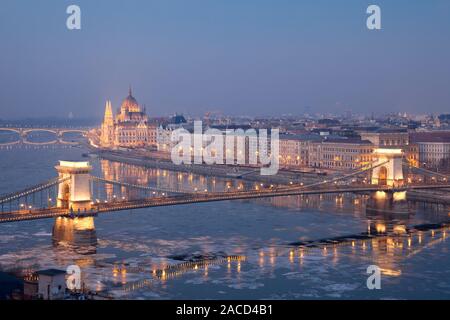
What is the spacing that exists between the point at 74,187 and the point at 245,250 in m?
4.00

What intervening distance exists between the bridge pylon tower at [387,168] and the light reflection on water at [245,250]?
962 mm

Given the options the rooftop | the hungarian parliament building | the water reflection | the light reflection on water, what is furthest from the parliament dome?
the water reflection

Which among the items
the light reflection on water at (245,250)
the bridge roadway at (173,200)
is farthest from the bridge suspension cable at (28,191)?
the light reflection on water at (245,250)

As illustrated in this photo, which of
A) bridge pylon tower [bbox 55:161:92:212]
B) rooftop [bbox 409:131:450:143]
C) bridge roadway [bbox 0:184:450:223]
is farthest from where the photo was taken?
rooftop [bbox 409:131:450:143]

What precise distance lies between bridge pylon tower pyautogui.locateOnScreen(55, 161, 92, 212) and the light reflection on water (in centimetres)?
43

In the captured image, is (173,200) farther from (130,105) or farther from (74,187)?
(130,105)

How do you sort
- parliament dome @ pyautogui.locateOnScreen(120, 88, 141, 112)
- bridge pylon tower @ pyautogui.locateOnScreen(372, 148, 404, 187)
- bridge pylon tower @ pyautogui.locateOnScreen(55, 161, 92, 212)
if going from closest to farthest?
bridge pylon tower @ pyautogui.locateOnScreen(55, 161, 92, 212), bridge pylon tower @ pyautogui.locateOnScreen(372, 148, 404, 187), parliament dome @ pyautogui.locateOnScreen(120, 88, 141, 112)

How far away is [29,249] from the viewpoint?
57.9 feet

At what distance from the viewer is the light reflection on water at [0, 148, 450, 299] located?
14.9 m

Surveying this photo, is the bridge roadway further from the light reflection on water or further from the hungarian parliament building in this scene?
the hungarian parliament building

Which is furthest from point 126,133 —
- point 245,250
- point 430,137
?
point 245,250

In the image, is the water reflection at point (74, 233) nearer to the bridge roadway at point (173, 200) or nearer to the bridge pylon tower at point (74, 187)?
the bridge roadway at point (173, 200)

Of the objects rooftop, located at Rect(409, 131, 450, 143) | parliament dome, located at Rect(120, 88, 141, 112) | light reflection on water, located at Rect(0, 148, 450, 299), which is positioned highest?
parliament dome, located at Rect(120, 88, 141, 112)
